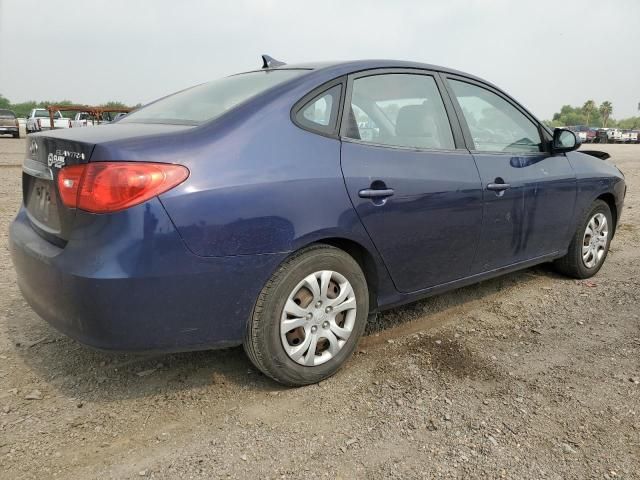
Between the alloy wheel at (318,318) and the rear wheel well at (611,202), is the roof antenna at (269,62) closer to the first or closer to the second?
the alloy wheel at (318,318)

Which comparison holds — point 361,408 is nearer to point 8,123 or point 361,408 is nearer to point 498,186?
point 498,186

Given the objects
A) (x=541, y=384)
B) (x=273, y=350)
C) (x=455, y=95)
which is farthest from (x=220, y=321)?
(x=455, y=95)

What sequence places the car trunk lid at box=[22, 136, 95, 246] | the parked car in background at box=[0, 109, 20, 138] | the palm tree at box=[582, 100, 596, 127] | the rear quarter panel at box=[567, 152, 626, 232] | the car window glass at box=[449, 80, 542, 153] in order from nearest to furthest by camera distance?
the car trunk lid at box=[22, 136, 95, 246] < the car window glass at box=[449, 80, 542, 153] < the rear quarter panel at box=[567, 152, 626, 232] < the parked car in background at box=[0, 109, 20, 138] < the palm tree at box=[582, 100, 596, 127]

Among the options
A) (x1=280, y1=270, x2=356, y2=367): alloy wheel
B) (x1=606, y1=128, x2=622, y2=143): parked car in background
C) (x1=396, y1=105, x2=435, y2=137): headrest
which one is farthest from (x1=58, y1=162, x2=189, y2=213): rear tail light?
(x1=606, y1=128, x2=622, y2=143): parked car in background

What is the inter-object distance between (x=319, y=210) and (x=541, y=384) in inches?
56.6

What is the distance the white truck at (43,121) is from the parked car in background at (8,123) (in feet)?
3.60

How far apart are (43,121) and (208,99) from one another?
93.9 feet

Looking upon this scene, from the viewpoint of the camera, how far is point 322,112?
259 centimetres

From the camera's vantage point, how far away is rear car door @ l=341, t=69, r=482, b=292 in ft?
8.63

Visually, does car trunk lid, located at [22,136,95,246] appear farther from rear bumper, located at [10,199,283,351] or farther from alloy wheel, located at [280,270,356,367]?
alloy wheel, located at [280,270,356,367]

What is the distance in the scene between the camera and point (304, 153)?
2.41 meters

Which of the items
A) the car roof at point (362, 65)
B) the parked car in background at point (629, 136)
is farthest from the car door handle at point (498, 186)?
the parked car in background at point (629, 136)

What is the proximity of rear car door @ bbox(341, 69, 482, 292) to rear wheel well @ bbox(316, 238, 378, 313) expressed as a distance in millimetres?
79

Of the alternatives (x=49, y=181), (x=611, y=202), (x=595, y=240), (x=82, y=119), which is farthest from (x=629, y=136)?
(x=49, y=181)
